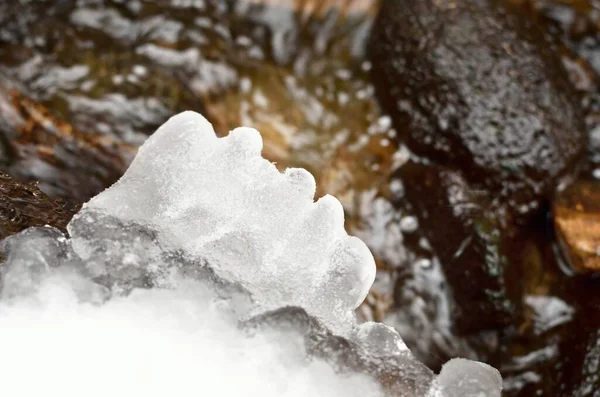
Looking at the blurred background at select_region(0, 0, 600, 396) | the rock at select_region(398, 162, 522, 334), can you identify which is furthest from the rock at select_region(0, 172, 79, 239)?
the rock at select_region(398, 162, 522, 334)

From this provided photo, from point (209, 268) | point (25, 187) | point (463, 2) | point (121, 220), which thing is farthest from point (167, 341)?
point (463, 2)

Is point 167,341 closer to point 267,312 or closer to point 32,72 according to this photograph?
point 267,312

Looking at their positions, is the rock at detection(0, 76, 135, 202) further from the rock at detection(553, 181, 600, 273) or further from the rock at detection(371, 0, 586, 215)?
the rock at detection(553, 181, 600, 273)

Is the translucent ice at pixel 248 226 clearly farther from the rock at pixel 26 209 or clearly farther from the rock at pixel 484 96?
the rock at pixel 484 96

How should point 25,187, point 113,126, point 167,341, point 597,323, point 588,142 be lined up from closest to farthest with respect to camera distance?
point 167,341 → point 25,187 → point 597,323 → point 113,126 → point 588,142

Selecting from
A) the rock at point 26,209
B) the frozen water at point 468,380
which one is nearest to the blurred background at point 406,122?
the rock at point 26,209
